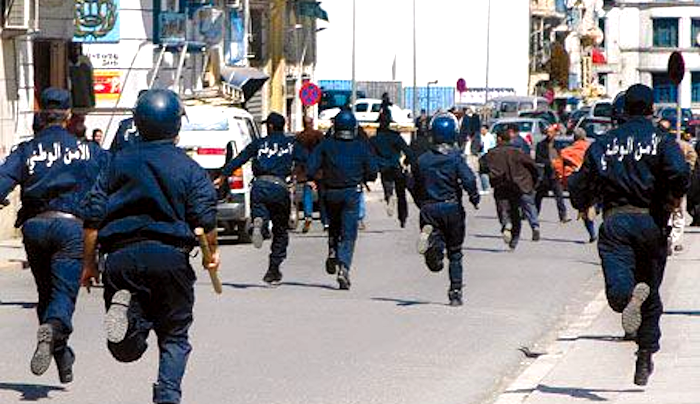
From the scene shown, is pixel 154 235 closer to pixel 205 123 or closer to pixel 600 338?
pixel 600 338

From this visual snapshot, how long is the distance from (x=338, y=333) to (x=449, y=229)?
2.65 meters

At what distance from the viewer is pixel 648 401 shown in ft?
36.7

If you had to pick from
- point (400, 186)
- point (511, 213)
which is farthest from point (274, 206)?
point (400, 186)

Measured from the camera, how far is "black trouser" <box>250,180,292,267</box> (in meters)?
20.2

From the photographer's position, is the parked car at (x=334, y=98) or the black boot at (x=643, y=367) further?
the parked car at (x=334, y=98)

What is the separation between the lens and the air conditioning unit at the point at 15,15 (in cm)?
2912

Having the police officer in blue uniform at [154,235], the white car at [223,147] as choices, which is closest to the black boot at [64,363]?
the police officer in blue uniform at [154,235]

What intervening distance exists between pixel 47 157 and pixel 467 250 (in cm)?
1491

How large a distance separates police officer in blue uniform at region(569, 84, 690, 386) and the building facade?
109870 mm

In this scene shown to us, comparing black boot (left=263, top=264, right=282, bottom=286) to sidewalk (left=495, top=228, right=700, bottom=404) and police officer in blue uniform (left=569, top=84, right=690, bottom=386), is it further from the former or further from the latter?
police officer in blue uniform (left=569, top=84, right=690, bottom=386)

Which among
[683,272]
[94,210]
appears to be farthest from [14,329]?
[683,272]

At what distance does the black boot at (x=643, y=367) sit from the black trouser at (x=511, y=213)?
14672mm

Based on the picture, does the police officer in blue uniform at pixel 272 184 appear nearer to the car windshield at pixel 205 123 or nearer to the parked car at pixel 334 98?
the car windshield at pixel 205 123

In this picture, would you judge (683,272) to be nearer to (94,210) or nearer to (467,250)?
(467,250)
